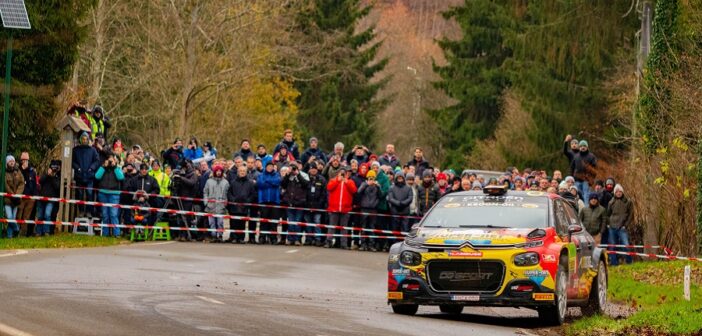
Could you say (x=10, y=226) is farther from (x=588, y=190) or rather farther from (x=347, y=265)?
(x=588, y=190)

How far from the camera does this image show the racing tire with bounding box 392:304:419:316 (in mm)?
18188

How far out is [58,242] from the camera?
1137 inches

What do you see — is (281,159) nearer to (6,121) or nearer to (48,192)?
(48,192)

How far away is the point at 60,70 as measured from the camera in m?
34.1

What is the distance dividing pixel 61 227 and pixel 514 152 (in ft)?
109

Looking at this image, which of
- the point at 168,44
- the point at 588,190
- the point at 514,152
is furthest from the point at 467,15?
the point at 588,190

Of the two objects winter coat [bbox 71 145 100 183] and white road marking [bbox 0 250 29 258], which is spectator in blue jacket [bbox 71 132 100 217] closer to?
winter coat [bbox 71 145 100 183]

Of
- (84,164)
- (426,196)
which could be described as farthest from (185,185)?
(426,196)

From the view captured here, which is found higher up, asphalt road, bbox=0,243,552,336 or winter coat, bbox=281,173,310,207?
winter coat, bbox=281,173,310,207

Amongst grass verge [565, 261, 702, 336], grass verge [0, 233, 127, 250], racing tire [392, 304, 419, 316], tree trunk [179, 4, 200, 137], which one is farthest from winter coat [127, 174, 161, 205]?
tree trunk [179, 4, 200, 137]

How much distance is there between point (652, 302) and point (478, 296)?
6391 mm

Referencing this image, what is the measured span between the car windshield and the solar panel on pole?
45.3ft

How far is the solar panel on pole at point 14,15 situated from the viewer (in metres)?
30.2

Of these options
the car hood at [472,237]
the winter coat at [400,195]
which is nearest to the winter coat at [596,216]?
the winter coat at [400,195]
